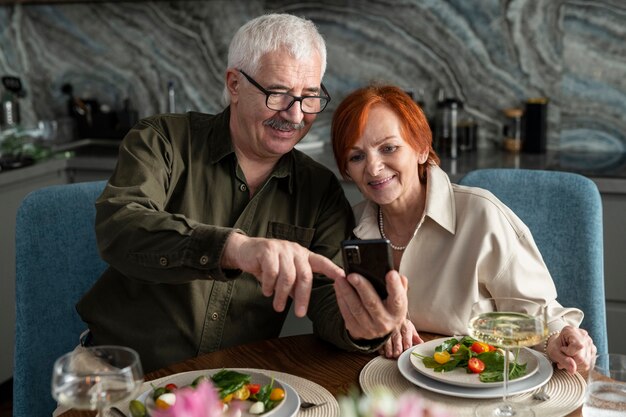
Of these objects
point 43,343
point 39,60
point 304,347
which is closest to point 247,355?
point 304,347

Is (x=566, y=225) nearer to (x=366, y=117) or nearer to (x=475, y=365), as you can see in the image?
(x=366, y=117)

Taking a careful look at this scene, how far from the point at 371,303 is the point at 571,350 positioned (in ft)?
1.29

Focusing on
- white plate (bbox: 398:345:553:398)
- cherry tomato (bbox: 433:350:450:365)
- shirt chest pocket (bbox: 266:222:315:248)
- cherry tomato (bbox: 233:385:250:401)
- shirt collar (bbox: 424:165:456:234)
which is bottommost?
white plate (bbox: 398:345:553:398)

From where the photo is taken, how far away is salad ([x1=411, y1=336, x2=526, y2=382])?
5.04 feet

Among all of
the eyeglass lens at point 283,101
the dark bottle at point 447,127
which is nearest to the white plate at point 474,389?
the eyeglass lens at point 283,101

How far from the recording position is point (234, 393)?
1455 millimetres

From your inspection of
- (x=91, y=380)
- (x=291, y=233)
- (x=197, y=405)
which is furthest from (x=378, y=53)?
(x=197, y=405)

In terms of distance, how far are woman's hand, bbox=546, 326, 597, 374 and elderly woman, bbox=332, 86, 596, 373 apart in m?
0.26

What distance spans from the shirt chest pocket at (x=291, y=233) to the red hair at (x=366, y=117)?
198 mm

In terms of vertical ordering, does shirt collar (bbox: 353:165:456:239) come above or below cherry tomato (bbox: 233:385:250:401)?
above

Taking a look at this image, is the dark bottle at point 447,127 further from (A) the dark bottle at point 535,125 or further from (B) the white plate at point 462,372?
(B) the white plate at point 462,372

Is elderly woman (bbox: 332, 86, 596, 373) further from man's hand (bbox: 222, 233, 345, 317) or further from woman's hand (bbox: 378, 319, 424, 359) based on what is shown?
man's hand (bbox: 222, 233, 345, 317)

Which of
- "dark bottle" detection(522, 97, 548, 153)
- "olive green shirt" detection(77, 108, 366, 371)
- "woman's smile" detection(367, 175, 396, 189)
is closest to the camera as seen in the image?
"olive green shirt" detection(77, 108, 366, 371)

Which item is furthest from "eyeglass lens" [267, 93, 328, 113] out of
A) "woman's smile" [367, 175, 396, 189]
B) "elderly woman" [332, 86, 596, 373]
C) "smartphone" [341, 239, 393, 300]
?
"smartphone" [341, 239, 393, 300]
